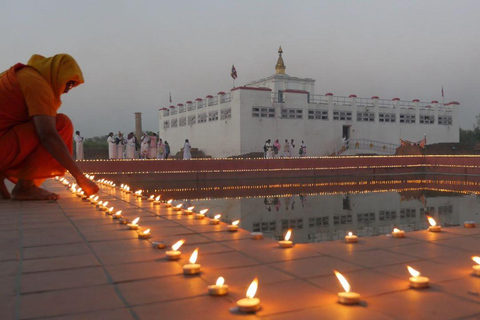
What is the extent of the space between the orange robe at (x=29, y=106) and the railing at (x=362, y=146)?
87.8 ft

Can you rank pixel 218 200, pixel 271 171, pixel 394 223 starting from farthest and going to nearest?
pixel 271 171 → pixel 218 200 → pixel 394 223

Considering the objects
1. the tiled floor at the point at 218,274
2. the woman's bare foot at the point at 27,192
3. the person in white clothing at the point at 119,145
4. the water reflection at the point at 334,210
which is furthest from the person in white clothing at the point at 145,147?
the tiled floor at the point at 218,274

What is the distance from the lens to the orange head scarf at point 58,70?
5.84 meters

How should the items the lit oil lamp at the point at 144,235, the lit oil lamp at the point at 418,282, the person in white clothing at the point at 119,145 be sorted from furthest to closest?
the person in white clothing at the point at 119,145, the lit oil lamp at the point at 144,235, the lit oil lamp at the point at 418,282

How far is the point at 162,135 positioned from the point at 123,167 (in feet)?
79.8

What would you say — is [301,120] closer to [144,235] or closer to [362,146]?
[362,146]

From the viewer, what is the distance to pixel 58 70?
5840mm

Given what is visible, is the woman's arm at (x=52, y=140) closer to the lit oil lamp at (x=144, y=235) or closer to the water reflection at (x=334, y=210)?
the lit oil lamp at (x=144, y=235)

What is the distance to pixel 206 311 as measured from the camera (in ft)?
6.76

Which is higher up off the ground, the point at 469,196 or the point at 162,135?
the point at 162,135

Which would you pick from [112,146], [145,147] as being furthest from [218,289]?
[112,146]

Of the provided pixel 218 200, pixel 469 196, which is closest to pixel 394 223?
pixel 218 200

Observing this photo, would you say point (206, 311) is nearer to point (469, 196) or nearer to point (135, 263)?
point (135, 263)

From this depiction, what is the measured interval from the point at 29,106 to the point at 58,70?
627 millimetres
